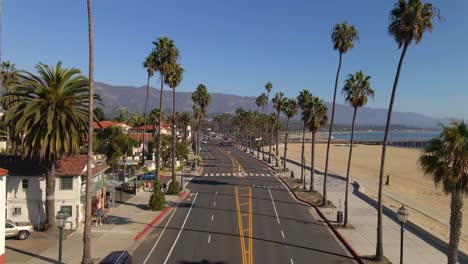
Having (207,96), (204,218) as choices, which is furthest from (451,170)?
(207,96)

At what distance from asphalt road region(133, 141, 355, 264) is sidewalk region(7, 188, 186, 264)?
1.23 metres

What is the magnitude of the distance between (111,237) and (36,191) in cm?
740

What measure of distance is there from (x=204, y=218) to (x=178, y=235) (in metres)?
6.59

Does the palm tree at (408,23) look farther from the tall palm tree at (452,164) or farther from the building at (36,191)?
the building at (36,191)

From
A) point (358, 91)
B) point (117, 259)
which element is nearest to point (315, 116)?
A: point (358, 91)

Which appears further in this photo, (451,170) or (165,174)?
(165,174)

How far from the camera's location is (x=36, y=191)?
32.1 m

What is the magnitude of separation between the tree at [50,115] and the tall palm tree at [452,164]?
2264cm

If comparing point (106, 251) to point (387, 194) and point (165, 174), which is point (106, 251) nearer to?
point (387, 194)

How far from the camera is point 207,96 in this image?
276 feet

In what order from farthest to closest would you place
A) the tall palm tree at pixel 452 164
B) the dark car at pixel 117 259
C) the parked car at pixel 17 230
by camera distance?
the parked car at pixel 17 230 < the dark car at pixel 117 259 < the tall palm tree at pixel 452 164

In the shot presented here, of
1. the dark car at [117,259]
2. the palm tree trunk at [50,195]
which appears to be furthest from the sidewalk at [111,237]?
the dark car at [117,259]

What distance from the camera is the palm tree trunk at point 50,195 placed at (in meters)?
30.3

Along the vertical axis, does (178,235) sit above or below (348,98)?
below
